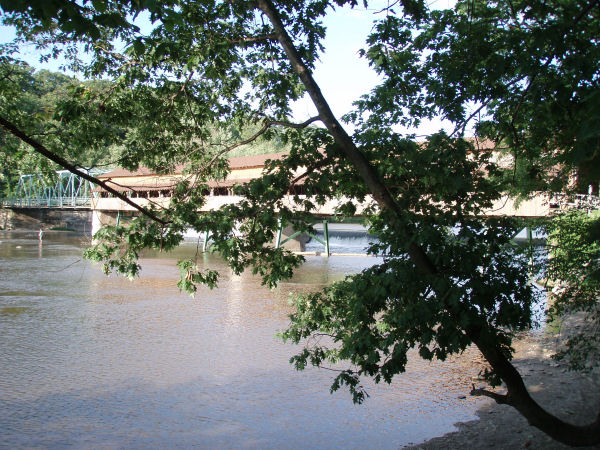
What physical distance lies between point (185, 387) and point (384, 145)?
4783mm

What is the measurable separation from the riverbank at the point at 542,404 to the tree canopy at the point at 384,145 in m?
1.15

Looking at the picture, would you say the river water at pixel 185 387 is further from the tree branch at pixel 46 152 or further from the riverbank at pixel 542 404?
the tree branch at pixel 46 152

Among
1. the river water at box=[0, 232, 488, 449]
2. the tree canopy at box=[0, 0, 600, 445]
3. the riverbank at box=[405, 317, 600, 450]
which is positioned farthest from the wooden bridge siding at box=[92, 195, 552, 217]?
the river water at box=[0, 232, 488, 449]

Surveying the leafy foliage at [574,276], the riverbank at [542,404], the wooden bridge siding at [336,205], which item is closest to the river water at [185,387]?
the riverbank at [542,404]

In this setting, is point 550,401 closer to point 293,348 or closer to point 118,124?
point 293,348

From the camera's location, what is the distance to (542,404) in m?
6.46

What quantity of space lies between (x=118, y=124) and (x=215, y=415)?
3573mm

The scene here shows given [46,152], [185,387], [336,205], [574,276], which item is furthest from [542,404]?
[46,152]

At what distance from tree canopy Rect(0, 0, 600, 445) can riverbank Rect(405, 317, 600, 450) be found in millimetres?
1155

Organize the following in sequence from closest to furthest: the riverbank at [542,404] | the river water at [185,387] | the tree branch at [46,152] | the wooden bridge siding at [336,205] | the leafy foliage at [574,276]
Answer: the tree branch at [46,152]
the leafy foliage at [574,276]
the riverbank at [542,404]
the river water at [185,387]
the wooden bridge siding at [336,205]

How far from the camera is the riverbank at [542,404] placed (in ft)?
17.8

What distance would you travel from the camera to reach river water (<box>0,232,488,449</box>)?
6.09 meters

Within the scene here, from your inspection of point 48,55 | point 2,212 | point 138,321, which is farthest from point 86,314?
point 2,212

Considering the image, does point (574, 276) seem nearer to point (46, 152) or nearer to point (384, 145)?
point (384, 145)
